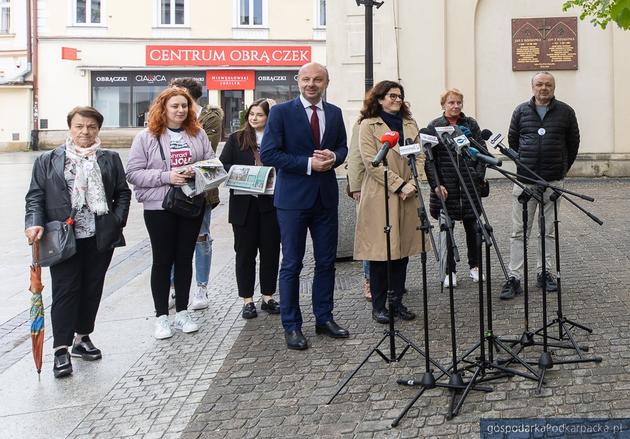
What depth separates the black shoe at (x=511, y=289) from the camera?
21.0 feet

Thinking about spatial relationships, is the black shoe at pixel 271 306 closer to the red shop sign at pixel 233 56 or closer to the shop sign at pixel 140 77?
the red shop sign at pixel 233 56

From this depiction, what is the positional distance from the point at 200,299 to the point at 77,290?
166cm

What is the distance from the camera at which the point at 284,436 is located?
3873 mm

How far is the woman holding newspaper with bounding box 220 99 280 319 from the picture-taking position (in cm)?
632

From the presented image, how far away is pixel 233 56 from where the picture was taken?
110ft

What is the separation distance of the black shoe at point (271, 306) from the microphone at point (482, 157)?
98.0 inches

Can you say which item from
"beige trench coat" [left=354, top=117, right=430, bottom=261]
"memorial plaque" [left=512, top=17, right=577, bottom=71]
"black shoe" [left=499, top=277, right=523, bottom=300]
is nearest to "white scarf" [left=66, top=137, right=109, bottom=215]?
"beige trench coat" [left=354, top=117, right=430, bottom=261]

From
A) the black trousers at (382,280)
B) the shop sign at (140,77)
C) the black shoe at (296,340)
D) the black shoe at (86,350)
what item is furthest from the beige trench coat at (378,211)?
the shop sign at (140,77)

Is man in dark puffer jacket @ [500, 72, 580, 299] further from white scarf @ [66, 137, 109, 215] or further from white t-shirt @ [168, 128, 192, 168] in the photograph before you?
white scarf @ [66, 137, 109, 215]

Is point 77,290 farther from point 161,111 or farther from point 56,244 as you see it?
point 161,111

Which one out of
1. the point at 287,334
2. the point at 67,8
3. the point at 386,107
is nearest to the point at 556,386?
the point at 287,334

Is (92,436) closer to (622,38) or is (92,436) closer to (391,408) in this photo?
(391,408)

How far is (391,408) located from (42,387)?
232cm

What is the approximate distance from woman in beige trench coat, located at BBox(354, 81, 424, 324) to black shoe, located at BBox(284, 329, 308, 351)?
788 millimetres
